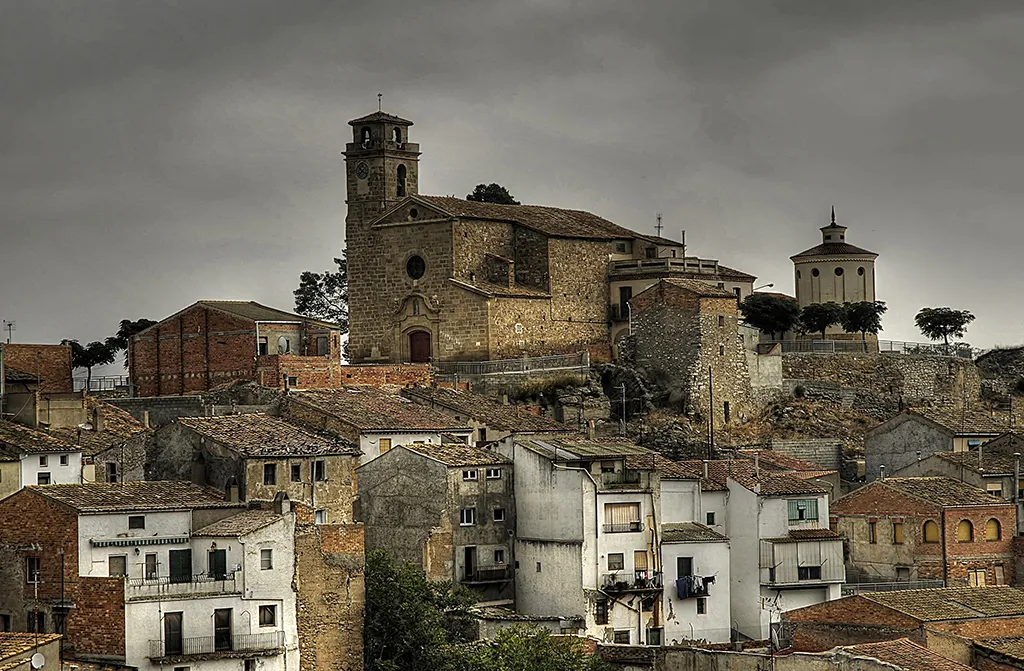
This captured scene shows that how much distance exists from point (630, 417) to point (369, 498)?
62.4 ft

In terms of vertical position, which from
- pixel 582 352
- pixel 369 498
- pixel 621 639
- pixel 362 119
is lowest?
pixel 621 639

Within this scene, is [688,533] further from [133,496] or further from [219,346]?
[219,346]

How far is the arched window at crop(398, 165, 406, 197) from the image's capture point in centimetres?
8906

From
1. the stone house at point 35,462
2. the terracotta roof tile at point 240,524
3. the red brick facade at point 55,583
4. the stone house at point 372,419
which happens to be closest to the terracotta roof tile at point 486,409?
the stone house at point 372,419

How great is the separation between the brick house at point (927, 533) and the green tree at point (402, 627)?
16549 mm

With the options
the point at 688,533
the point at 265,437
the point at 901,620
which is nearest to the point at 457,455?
the point at 265,437

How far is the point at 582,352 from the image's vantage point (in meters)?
85.2

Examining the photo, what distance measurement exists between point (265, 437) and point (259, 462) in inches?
91.2

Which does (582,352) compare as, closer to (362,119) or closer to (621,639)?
(362,119)

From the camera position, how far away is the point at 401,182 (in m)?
89.1

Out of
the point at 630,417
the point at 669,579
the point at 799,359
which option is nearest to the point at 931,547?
the point at 669,579

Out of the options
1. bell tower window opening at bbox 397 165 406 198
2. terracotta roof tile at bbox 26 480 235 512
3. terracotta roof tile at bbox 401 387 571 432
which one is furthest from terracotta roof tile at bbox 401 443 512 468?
bell tower window opening at bbox 397 165 406 198

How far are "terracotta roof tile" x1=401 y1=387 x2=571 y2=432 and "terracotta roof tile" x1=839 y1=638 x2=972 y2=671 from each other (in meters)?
21.4

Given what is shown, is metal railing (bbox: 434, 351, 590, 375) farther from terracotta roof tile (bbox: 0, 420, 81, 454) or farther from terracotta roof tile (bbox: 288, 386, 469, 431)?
terracotta roof tile (bbox: 0, 420, 81, 454)
